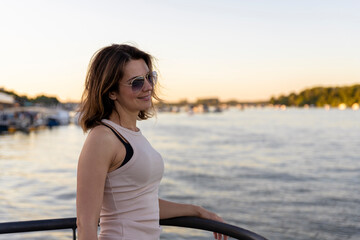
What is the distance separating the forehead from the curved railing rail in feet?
2.20

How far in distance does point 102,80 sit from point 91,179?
423 mm

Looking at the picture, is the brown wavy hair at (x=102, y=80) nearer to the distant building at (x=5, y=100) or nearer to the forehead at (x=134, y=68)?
the forehead at (x=134, y=68)

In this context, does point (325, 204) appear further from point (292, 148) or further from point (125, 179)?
point (292, 148)

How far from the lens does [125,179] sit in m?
1.55

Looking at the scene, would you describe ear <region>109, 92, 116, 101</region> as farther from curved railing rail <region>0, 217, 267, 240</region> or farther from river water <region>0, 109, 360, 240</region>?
river water <region>0, 109, 360, 240</region>

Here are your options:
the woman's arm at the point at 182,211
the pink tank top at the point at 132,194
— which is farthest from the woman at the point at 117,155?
the woman's arm at the point at 182,211

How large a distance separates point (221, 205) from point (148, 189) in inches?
647

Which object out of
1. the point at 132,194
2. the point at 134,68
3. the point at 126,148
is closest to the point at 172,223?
the point at 132,194

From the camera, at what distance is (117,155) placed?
148 cm

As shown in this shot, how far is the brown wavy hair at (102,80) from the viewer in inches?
63.0

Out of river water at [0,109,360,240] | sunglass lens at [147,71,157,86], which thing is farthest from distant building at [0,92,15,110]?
sunglass lens at [147,71,157,86]

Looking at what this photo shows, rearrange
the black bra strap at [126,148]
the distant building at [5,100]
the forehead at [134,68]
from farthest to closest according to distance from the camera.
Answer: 1. the distant building at [5,100]
2. the forehead at [134,68]
3. the black bra strap at [126,148]

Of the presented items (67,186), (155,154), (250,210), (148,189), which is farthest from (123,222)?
(67,186)

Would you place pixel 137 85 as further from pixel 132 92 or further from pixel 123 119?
pixel 123 119
